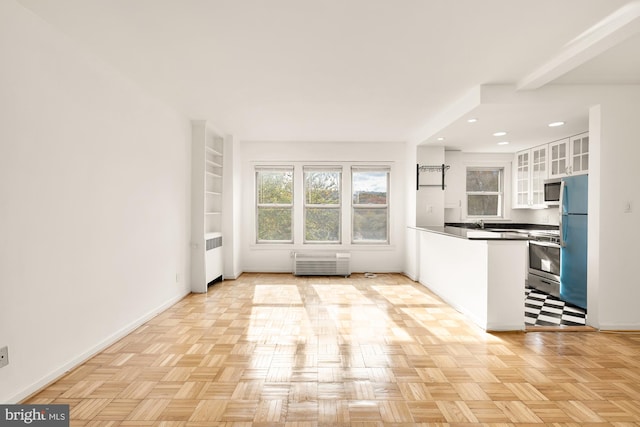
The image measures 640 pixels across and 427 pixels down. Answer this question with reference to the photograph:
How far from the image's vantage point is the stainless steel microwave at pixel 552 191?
491cm

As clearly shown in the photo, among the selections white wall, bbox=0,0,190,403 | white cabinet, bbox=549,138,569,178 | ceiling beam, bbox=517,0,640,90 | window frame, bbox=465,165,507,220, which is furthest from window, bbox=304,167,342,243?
ceiling beam, bbox=517,0,640,90

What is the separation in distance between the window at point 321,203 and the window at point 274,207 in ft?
1.11

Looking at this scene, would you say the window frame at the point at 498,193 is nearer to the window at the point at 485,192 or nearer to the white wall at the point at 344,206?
the window at the point at 485,192

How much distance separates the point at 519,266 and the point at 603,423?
5.77 ft

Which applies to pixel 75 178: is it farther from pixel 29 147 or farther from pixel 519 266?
pixel 519 266

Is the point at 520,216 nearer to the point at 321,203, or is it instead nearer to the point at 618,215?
the point at 618,215

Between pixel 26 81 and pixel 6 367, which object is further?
pixel 26 81

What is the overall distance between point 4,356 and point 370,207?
5711mm

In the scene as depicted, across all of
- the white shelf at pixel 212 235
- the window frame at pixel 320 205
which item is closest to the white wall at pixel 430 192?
the window frame at pixel 320 205

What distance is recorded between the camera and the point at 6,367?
210 cm

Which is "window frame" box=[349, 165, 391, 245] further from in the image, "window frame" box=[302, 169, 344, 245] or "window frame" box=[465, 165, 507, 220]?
"window frame" box=[465, 165, 507, 220]

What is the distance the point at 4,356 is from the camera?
2.09 m

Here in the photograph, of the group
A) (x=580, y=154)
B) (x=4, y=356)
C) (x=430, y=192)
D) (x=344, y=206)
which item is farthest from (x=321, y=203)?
(x=4, y=356)

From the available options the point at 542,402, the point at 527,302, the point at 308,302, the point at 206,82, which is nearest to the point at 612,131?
the point at 527,302
